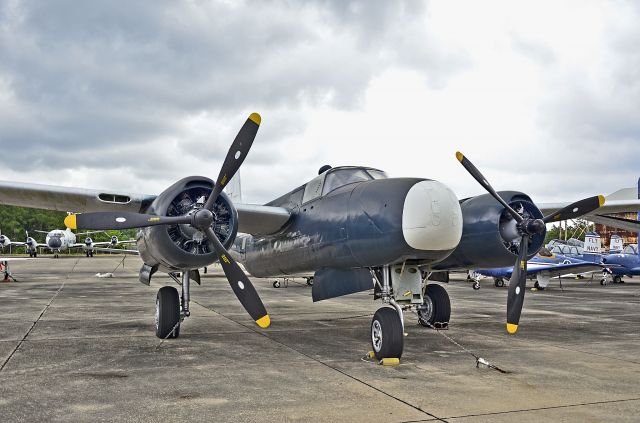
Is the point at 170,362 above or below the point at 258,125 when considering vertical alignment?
below

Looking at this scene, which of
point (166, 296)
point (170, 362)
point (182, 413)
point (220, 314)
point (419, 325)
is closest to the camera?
point (182, 413)

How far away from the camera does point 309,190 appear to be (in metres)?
10.8

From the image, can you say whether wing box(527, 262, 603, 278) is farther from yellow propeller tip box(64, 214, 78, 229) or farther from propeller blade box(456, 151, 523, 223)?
yellow propeller tip box(64, 214, 78, 229)

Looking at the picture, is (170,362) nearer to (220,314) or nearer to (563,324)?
(220,314)

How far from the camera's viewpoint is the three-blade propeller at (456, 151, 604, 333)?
945 cm

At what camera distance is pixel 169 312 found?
10016 mm

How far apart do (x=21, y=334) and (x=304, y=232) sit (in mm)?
5894

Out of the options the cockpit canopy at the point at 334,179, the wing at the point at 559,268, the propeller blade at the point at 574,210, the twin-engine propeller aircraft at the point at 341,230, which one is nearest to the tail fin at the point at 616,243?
the wing at the point at 559,268

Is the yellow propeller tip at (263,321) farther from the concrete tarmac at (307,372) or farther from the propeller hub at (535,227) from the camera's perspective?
the propeller hub at (535,227)

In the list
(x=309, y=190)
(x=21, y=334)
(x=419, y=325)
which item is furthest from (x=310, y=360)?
(x=21, y=334)

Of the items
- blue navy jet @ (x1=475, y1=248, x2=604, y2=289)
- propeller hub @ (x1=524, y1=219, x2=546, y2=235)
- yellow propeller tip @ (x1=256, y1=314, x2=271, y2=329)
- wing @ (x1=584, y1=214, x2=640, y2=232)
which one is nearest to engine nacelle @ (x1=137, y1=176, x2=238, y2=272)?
yellow propeller tip @ (x1=256, y1=314, x2=271, y2=329)

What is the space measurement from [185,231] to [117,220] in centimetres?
111

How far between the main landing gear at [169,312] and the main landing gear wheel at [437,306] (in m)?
5.00

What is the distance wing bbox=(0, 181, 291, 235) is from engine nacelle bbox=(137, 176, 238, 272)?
1225mm
